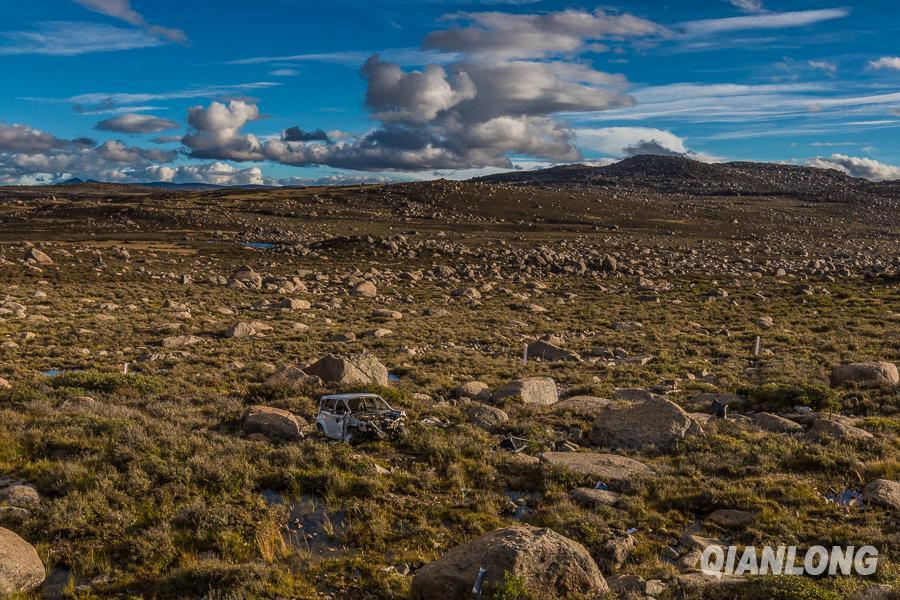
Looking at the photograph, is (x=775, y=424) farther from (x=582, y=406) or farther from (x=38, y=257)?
(x=38, y=257)

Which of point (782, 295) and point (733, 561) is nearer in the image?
point (733, 561)

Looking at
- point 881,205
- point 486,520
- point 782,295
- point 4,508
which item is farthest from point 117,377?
point 881,205

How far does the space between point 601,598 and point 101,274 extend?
46.3 meters

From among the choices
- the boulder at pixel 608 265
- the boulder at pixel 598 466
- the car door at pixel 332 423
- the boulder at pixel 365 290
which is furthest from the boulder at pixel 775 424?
the boulder at pixel 608 265

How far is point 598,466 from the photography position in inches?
455

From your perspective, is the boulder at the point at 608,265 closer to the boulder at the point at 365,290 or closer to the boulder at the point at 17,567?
the boulder at the point at 365,290

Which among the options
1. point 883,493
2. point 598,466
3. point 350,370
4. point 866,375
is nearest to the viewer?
point 883,493

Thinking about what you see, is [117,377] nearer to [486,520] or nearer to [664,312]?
[486,520]

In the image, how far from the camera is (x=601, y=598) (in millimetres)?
7008

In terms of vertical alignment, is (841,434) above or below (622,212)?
below

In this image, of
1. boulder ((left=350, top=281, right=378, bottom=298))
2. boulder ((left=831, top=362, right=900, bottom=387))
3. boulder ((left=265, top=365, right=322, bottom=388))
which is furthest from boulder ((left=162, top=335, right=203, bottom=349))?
boulder ((left=831, top=362, right=900, bottom=387))

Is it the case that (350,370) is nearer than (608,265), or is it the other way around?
(350,370)

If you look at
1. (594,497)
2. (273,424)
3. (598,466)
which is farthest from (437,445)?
(273,424)

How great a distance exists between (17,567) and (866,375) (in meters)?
20.5
